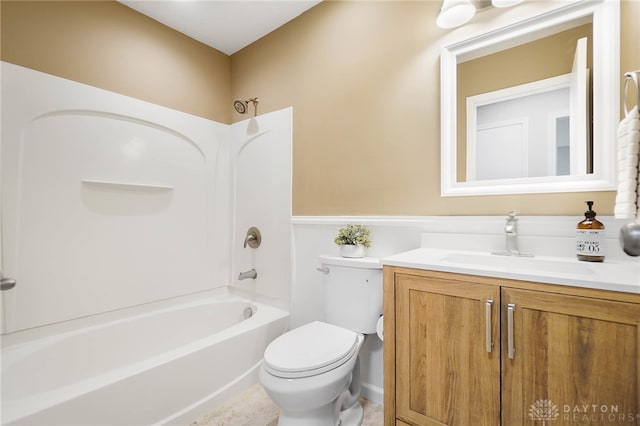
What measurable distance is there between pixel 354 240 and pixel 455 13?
1.26m

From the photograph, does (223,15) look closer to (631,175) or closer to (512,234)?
(512,234)

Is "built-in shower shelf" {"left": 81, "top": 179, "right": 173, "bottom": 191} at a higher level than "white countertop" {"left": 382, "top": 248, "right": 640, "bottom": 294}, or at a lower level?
higher

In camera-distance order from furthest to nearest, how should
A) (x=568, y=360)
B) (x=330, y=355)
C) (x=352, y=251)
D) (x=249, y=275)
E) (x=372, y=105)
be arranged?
(x=249, y=275) < (x=372, y=105) < (x=352, y=251) < (x=330, y=355) < (x=568, y=360)

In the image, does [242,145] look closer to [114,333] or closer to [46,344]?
[114,333]

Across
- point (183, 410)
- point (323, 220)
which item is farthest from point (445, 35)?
point (183, 410)

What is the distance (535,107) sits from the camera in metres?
1.33

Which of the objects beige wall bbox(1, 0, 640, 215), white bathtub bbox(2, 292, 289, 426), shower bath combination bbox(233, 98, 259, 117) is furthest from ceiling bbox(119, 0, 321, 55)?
white bathtub bbox(2, 292, 289, 426)

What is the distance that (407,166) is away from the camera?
5.40 feet

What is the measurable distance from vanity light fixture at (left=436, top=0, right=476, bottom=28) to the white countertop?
1.14 metres

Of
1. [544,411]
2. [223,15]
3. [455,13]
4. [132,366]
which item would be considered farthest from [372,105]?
[132,366]

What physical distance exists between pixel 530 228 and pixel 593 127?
0.47 meters

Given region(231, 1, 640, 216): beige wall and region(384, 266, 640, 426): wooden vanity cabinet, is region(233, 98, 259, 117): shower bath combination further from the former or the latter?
region(384, 266, 640, 426): wooden vanity cabinet

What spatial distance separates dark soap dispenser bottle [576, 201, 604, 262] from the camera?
1.09 m

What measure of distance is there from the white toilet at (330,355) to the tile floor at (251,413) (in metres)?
0.09
